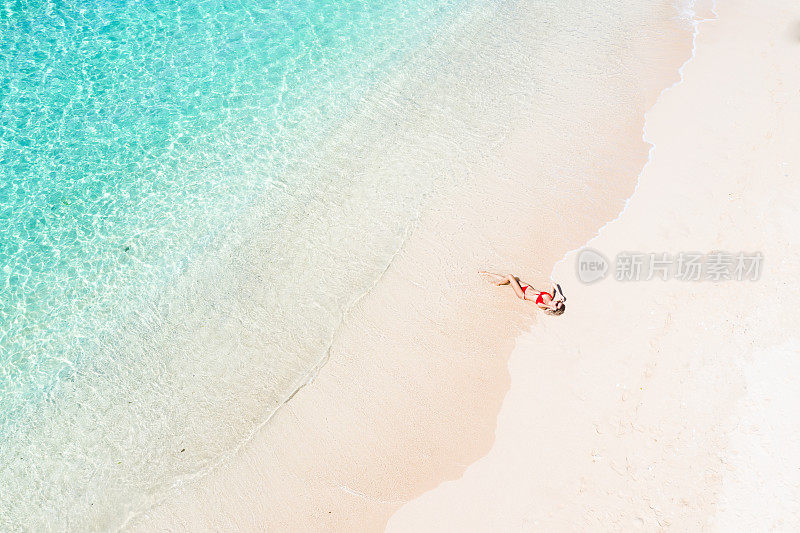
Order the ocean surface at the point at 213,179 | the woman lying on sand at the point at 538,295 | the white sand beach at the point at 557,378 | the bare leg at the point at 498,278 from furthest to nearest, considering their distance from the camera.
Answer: the bare leg at the point at 498,278 < the woman lying on sand at the point at 538,295 < the ocean surface at the point at 213,179 < the white sand beach at the point at 557,378

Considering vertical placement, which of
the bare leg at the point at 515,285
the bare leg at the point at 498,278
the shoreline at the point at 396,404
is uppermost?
the bare leg at the point at 515,285

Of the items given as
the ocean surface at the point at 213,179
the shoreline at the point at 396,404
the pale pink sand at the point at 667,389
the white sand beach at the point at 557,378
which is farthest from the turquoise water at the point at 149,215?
the pale pink sand at the point at 667,389

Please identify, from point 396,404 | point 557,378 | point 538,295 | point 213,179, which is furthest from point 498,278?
point 213,179

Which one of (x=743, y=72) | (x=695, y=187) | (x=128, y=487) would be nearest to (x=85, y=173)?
(x=128, y=487)

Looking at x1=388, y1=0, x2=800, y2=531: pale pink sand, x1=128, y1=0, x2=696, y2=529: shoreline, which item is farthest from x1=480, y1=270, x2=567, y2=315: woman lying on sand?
x1=128, y1=0, x2=696, y2=529: shoreline

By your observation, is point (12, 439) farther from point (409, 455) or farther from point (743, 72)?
point (743, 72)

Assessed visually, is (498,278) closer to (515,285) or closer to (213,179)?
(515,285)

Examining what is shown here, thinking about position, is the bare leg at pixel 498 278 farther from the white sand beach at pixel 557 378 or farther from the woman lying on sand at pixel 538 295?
the white sand beach at pixel 557 378
